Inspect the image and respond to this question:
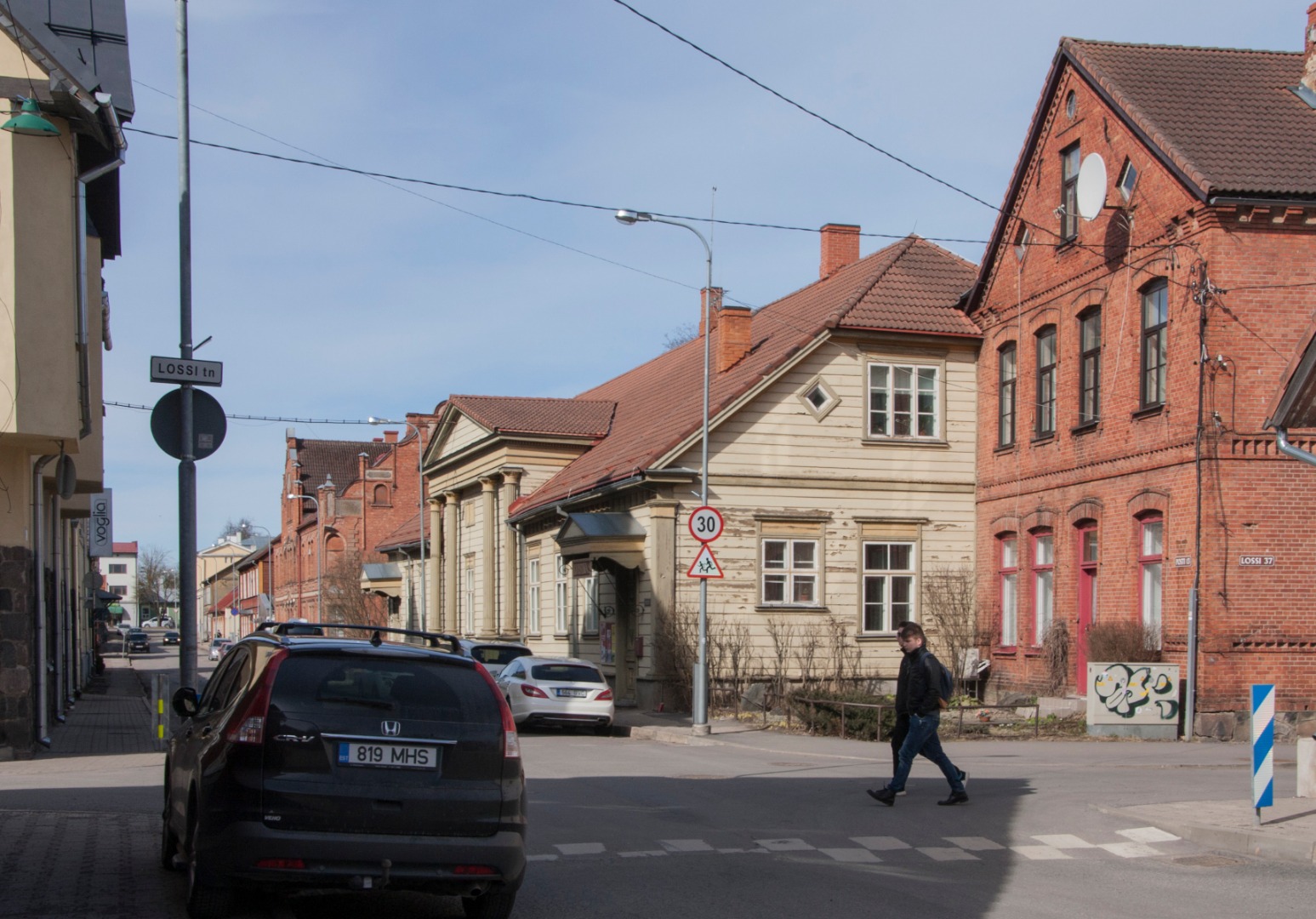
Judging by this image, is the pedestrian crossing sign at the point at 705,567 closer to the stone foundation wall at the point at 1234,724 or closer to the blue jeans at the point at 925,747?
the stone foundation wall at the point at 1234,724

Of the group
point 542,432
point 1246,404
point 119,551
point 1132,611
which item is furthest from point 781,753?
point 119,551

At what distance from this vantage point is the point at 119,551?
196 m

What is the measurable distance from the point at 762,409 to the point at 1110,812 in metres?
Result: 16.7

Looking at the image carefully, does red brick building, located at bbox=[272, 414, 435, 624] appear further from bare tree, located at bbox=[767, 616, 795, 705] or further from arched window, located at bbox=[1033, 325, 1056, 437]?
arched window, located at bbox=[1033, 325, 1056, 437]

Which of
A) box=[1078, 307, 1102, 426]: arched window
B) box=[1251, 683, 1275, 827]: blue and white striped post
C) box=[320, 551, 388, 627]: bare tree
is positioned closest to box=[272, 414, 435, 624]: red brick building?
box=[320, 551, 388, 627]: bare tree

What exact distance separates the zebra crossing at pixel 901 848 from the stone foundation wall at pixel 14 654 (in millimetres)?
9660

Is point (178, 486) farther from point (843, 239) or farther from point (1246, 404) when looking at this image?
point (843, 239)

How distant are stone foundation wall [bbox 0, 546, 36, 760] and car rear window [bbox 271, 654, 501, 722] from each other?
1150cm

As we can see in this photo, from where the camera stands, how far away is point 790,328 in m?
30.8

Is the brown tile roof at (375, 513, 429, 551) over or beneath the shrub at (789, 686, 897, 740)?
over

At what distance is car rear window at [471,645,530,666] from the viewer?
90.3ft

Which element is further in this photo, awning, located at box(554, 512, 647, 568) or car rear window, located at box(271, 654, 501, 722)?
awning, located at box(554, 512, 647, 568)

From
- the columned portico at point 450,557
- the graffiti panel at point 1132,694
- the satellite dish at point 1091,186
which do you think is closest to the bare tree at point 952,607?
the graffiti panel at point 1132,694

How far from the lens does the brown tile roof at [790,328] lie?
28.8 meters
